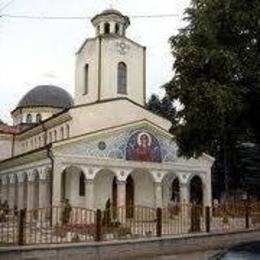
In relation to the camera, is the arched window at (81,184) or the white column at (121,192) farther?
the arched window at (81,184)

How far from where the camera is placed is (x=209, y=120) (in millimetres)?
15938

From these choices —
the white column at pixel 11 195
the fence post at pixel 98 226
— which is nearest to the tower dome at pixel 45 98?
the white column at pixel 11 195

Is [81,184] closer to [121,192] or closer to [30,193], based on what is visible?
[121,192]

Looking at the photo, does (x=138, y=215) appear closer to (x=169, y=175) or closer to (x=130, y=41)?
(x=169, y=175)

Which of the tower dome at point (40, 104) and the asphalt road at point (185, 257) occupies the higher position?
the tower dome at point (40, 104)

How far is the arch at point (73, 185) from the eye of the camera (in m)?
31.5

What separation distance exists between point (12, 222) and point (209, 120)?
591 centimetres

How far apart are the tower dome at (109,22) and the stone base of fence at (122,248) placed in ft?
71.1

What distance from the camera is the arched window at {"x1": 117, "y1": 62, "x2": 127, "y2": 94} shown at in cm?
3691

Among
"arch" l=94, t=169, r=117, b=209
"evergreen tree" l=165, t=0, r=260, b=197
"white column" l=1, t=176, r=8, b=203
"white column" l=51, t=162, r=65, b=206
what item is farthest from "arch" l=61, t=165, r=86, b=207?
"evergreen tree" l=165, t=0, r=260, b=197

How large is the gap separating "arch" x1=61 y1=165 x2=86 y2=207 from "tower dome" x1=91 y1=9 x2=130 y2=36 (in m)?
10.1

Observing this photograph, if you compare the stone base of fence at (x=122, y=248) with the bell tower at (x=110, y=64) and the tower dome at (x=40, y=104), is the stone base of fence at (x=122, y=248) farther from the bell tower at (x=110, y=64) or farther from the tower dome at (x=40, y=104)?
the tower dome at (x=40, y=104)

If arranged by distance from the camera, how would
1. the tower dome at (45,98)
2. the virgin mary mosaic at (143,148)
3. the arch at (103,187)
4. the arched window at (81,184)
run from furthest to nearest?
1. the tower dome at (45,98)
2. the arch at (103,187)
3. the arched window at (81,184)
4. the virgin mary mosaic at (143,148)

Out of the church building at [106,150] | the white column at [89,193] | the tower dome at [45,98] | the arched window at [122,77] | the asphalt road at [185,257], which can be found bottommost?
the asphalt road at [185,257]
